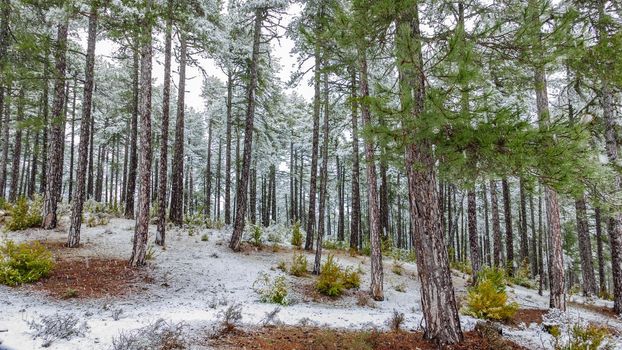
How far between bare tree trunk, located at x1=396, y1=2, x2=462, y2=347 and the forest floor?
0.58m

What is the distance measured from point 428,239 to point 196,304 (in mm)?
5182

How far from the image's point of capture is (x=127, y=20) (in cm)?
773

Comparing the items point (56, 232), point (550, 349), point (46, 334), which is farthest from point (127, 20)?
point (550, 349)

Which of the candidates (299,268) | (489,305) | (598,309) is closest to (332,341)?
(489,305)

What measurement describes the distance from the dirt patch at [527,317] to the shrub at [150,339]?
7777 mm

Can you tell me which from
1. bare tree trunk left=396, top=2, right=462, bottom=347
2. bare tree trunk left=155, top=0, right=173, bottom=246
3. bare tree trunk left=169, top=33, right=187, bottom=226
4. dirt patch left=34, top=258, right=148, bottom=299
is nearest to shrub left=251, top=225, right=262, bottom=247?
bare tree trunk left=155, top=0, right=173, bottom=246

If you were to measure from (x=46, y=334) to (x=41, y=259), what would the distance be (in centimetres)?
432

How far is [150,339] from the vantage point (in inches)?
187

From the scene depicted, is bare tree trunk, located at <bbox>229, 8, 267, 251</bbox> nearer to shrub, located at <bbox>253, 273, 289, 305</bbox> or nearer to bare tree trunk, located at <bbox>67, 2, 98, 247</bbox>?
shrub, located at <bbox>253, 273, 289, 305</bbox>

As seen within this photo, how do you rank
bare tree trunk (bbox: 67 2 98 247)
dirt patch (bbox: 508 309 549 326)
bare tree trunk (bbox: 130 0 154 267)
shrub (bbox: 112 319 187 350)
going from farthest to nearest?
bare tree trunk (bbox: 67 2 98 247) < bare tree trunk (bbox: 130 0 154 267) < dirt patch (bbox: 508 309 549 326) < shrub (bbox: 112 319 187 350)

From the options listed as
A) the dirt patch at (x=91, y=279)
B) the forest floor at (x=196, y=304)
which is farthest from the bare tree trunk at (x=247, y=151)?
the dirt patch at (x=91, y=279)

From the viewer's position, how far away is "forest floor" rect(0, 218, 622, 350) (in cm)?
529

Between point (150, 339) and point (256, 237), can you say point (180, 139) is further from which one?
point (150, 339)

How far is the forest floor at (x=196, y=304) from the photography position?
5.29 meters
